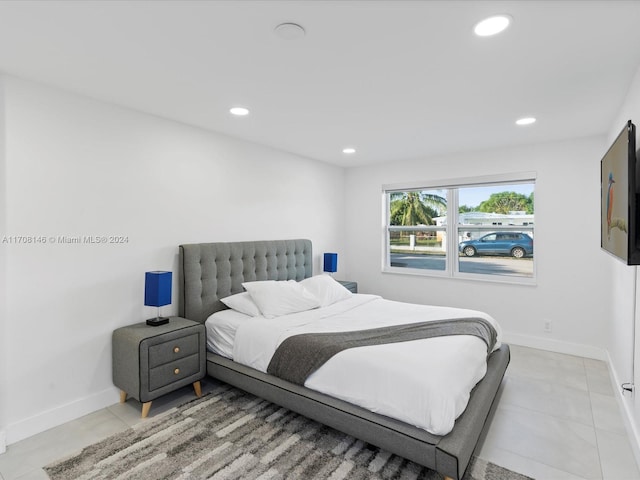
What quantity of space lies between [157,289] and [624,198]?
3.07 m

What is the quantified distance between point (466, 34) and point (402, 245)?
3716 millimetres

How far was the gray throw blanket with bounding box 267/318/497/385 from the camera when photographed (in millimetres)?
2426

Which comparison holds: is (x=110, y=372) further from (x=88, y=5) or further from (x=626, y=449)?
(x=626, y=449)

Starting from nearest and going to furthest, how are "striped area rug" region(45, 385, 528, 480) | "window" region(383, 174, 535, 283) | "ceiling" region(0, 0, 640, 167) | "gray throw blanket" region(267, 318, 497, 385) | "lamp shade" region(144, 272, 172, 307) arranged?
"ceiling" region(0, 0, 640, 167) < "striped area rug" region(45, 385, 528, 480) < "gray throw blanket" region(267, 318, 497, 385) < "lamp shade" region(144, 272, 172, 307) < "window" region(383, 174, 535, 283)

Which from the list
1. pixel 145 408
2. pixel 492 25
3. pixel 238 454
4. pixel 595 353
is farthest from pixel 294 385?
pixel 595 353

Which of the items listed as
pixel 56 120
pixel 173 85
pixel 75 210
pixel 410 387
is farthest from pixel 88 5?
pixel 410 387

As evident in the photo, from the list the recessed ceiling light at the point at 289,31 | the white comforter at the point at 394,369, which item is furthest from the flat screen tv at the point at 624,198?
the recessed ceiling light at the point at 289,31

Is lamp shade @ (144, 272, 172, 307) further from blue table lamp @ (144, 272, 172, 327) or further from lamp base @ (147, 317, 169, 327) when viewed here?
lamp base @ (147, 317, 169, 327)

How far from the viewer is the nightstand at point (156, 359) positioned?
257 cm

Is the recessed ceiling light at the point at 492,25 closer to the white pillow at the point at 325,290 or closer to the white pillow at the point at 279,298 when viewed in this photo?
the white pillow at the point at 279,298

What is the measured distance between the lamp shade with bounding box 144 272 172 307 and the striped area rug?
2.79ft

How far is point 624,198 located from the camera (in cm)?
184

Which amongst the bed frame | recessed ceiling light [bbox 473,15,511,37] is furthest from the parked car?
recessed ceiling light [bbox 473,15,511,37]

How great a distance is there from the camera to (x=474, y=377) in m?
2.28
